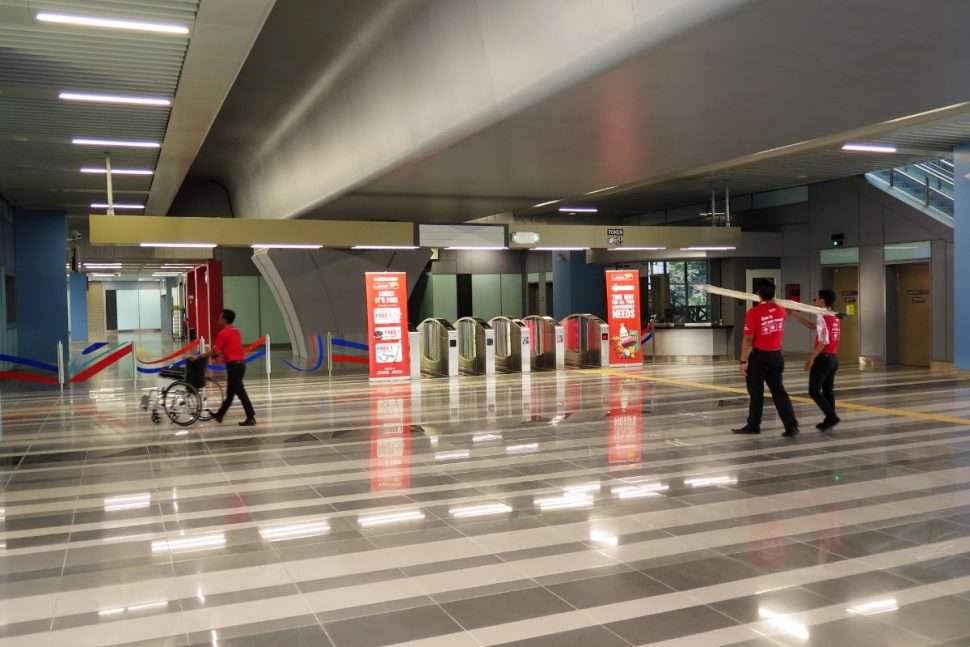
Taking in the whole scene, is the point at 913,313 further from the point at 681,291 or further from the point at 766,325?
the point at 766,325

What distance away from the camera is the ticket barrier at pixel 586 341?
19031mm

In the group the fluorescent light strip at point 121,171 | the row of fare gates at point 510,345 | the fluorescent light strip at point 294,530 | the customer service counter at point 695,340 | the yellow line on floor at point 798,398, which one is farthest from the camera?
the customer service counter at point 695,340

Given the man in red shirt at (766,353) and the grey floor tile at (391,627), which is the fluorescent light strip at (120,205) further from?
the grey floor tile at (391,627)

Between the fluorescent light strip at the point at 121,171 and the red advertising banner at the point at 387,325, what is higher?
the fluorescent light strip at the point at 121,171

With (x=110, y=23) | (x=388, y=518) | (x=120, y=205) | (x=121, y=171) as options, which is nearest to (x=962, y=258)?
(x=388, y=518)

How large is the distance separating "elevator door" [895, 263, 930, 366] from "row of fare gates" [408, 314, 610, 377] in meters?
7.14

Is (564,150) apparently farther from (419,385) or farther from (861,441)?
(419,385)

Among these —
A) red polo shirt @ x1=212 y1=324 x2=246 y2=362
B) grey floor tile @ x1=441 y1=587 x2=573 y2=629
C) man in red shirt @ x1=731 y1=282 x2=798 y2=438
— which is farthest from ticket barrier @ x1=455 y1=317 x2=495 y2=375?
grey floor tile @ x1=441 y1=587 x2=573 y2=629

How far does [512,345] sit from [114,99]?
11353 mm

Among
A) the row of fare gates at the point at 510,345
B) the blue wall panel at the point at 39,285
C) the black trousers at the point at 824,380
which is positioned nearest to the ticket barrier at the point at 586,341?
the row of fare gates at the point at 510,345

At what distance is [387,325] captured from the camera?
16.7 metres

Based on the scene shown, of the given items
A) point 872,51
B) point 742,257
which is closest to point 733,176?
point 742,257

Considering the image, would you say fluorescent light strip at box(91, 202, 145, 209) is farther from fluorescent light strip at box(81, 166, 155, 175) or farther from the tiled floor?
the tiled floor

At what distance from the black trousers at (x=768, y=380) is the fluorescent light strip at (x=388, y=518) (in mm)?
4737
